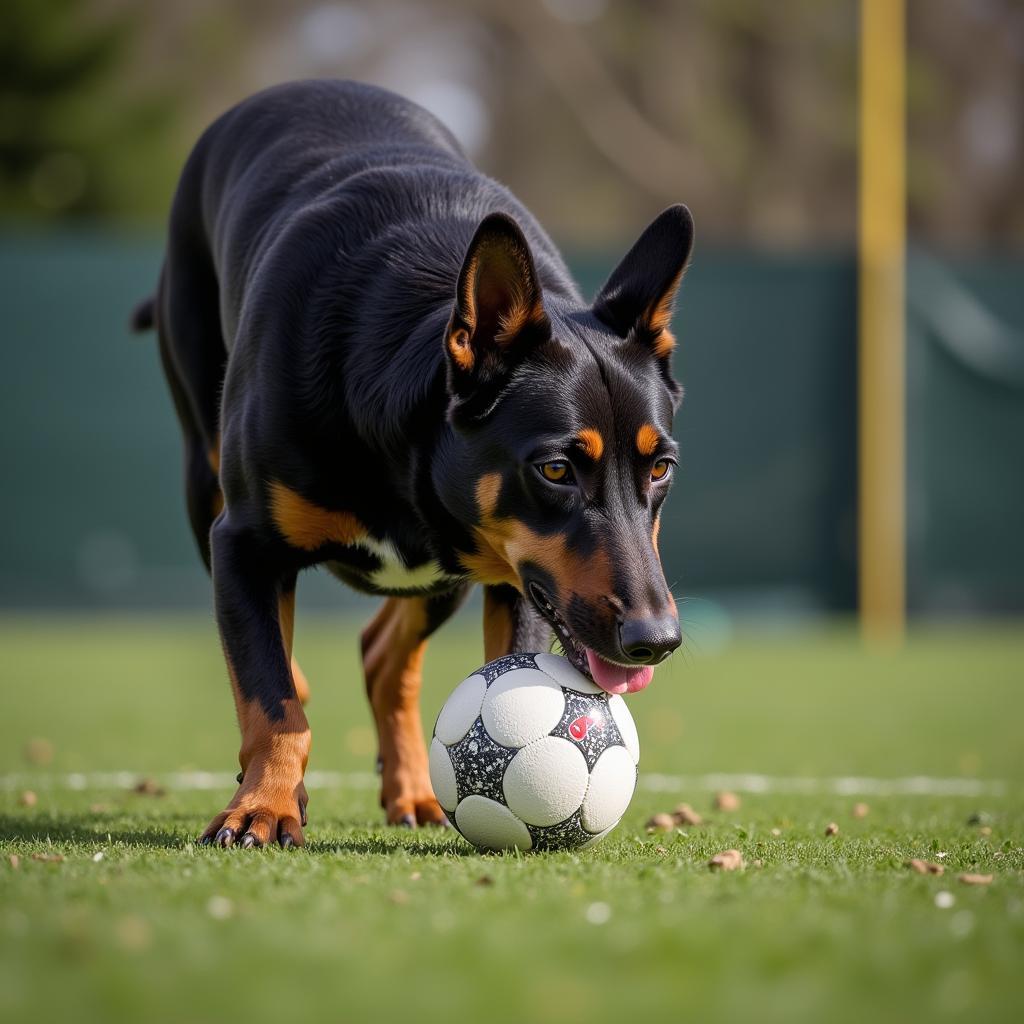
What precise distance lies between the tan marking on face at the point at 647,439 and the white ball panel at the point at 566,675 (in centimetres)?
57

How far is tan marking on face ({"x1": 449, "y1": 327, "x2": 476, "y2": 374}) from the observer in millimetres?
3730

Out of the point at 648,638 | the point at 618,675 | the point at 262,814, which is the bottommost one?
the point at 262,814

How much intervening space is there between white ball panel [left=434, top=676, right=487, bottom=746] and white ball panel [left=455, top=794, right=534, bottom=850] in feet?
0.57

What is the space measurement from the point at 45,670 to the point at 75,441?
4101mm

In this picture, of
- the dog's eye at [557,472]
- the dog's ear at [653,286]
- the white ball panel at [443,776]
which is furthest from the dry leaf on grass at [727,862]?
the dog's ear at [653,286]

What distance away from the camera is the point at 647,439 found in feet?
12.2

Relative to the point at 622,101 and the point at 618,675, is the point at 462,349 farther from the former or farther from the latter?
the point at 622,101

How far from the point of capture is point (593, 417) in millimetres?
3684

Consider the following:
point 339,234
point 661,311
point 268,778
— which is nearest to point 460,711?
point 268,778

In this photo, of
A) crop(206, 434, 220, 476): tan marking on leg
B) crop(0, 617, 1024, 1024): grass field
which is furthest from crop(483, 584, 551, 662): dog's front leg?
crop(206, 434, 220, 476): tan marking on leg

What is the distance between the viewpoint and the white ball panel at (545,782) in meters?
3.60

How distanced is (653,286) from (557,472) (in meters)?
0.72

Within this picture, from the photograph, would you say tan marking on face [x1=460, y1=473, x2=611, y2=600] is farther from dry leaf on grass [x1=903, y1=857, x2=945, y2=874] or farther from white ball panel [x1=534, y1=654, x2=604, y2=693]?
dry leaf on grass [x1=903, y1=857, x2=945, y2=874]

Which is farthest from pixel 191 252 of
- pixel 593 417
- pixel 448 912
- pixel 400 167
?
pixel 448 912
